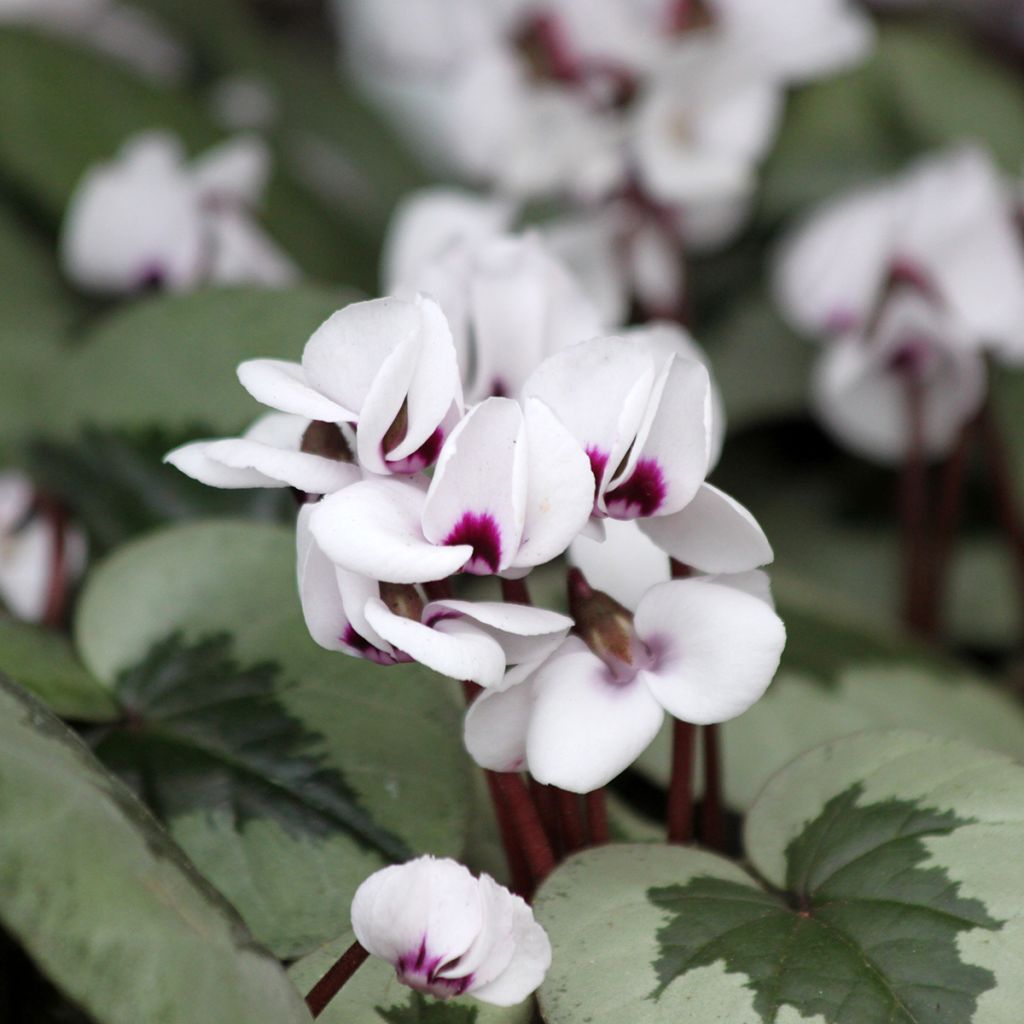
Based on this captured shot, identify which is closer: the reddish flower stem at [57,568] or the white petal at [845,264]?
the reddish flower stem at [57,568]

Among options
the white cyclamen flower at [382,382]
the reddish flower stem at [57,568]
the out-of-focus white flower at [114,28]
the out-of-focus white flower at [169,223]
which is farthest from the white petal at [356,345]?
the out-of-focus white flower at [114,28]

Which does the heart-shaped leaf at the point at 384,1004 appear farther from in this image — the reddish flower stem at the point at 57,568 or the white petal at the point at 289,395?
the reddish flower stem at the point at 57,568

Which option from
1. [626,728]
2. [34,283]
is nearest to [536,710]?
[626,728]

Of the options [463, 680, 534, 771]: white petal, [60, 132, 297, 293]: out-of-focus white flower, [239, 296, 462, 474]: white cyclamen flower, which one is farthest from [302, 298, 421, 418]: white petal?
[60, 132, 297, 293]: out-of-focus white flower

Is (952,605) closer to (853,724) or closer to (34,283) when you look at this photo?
(853,724)

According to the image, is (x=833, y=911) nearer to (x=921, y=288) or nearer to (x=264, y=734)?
(x=264, y=734)

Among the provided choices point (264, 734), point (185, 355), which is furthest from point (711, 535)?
point (185, 355)
